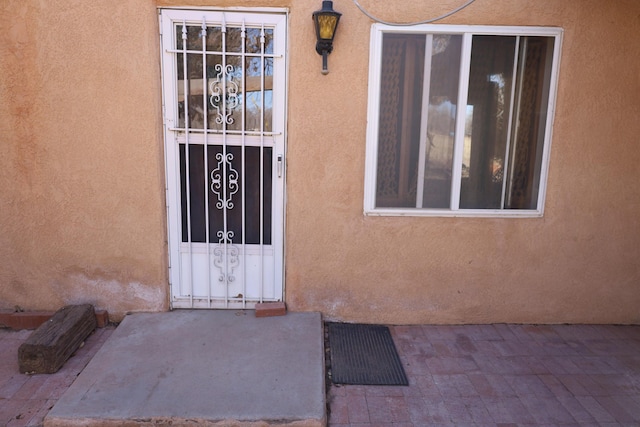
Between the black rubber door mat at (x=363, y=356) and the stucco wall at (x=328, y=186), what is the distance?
0.50 ft

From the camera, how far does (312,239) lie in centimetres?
A: 368

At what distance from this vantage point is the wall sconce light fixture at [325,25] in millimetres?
3197

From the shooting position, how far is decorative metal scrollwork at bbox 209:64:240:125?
3535 millimetres

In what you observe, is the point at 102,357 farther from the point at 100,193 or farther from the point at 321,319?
the point at 321,319

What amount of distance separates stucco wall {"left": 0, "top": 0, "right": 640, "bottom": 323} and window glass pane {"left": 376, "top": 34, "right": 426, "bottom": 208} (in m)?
0.20

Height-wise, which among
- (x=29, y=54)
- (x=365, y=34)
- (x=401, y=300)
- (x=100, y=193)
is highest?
(x=365, y=34)

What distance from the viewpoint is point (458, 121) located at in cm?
361

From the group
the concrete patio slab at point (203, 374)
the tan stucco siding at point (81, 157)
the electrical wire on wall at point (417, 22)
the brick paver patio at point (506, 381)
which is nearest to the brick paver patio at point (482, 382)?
the brick paver patio at point (506, 381)

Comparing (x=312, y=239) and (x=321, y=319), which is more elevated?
(x=312, y=239)

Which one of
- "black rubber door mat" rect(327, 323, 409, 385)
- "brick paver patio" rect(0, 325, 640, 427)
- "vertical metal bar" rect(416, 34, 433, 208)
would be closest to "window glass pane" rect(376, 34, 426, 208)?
"vertical metal bar" rect(416, 34, 433, 208)

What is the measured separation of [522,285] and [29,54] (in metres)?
4.57

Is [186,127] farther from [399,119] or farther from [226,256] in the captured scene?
[399,119]

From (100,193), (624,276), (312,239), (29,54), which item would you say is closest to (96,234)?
(100,193)

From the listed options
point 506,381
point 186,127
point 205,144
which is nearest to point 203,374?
point 205,144
